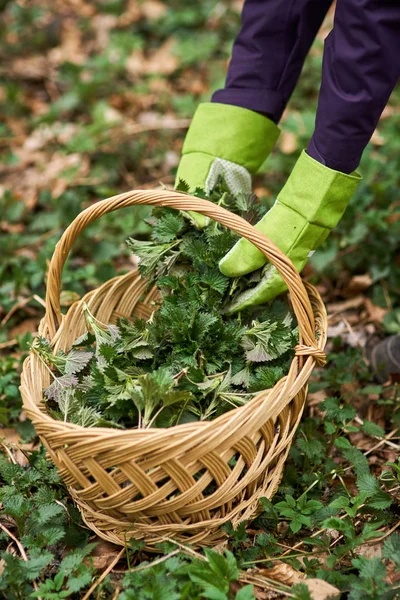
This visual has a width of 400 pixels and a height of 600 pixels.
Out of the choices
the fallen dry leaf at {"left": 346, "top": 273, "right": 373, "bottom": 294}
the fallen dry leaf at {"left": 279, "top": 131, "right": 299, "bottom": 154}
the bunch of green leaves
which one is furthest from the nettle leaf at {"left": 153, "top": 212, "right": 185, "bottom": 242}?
the fallen dry leaf at {"left": 279, "top": 131, "right": 299, "bottom": 154}

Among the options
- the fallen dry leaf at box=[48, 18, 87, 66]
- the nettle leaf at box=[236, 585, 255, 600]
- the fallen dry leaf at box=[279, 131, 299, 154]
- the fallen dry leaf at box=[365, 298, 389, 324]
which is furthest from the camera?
the fallen dry leaf at box=[48, 18, 87, 66]

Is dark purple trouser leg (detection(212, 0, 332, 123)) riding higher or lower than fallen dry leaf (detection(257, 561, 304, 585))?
higher

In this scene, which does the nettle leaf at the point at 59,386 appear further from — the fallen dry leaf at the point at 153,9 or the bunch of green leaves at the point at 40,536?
the fallen dry leaf at the point at 153,9

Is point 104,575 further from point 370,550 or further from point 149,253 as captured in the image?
point 149,253

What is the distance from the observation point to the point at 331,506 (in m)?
1.38

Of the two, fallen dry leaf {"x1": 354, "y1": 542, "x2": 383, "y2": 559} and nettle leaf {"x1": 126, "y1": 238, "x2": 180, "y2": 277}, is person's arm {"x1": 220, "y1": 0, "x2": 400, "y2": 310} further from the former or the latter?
fallen dry leaf {"x1": 354, "y1": 542, "x2": 383, "y2": 559}

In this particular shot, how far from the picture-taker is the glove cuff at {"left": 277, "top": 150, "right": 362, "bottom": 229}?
1.43 meters

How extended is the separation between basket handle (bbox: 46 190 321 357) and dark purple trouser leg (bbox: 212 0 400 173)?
28 cm

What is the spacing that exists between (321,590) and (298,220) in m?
0.82

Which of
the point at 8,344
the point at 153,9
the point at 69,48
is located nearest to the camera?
the point at 8,344

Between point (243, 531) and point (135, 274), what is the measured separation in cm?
77

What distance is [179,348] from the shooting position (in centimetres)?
147

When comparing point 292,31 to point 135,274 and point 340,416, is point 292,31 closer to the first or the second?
point 135,274

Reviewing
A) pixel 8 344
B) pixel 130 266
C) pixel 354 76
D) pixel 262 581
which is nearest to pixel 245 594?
pixel 262 581
